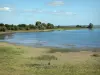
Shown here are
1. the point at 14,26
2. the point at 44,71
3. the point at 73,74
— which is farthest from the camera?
the point at 14,26

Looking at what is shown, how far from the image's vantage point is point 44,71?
16.2 meters

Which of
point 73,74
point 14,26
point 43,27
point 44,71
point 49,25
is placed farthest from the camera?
point 49,25

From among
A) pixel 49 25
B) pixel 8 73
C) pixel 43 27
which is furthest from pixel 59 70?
pixel 49 25

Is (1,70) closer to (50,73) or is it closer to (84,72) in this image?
(50,73)

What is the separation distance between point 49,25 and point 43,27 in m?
17.4

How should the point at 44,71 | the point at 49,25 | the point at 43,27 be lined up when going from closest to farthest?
the point at 44,71 < the point at 43,27 < the point at 49,25

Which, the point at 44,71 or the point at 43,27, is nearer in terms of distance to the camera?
the point at 44,71

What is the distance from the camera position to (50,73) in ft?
50.9

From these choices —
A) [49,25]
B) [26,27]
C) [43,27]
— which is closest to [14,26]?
[26,27]

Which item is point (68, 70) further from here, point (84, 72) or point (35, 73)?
point (35, 73)

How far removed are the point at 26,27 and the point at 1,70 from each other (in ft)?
472

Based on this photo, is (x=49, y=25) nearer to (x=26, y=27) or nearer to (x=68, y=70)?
(x=26, y=27)

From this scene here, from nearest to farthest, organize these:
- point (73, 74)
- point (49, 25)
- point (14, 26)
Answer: point (73, 74) → point (14, 26) → point (49, 25)

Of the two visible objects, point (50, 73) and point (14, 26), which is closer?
point (50, 73)
